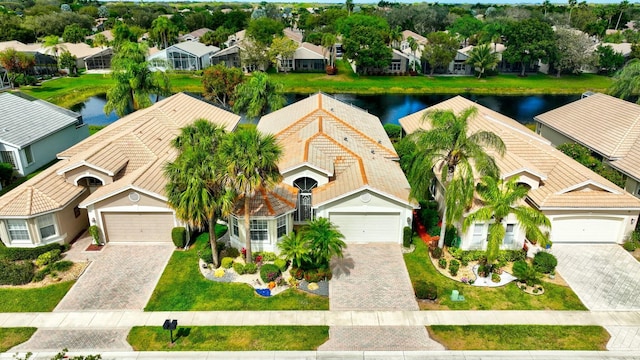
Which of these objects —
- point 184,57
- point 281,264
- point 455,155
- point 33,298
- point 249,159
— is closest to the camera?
point 249,159

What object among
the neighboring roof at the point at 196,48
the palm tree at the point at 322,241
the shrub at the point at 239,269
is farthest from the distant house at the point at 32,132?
the neighboring roof at the point at 196,48

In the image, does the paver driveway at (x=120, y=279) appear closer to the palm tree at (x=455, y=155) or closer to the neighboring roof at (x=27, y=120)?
the palm tree at (x=455, y=155)

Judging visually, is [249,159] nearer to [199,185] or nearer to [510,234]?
[199,185]

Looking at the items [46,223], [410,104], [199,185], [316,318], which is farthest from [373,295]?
[410,104]

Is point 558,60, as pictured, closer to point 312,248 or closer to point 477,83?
point 477,83

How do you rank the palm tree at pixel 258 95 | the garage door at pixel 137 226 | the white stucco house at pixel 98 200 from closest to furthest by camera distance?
the white stucco house at pixel 98 200
the garage door at pixel 137 226
the palm tree at pixel 258 95
